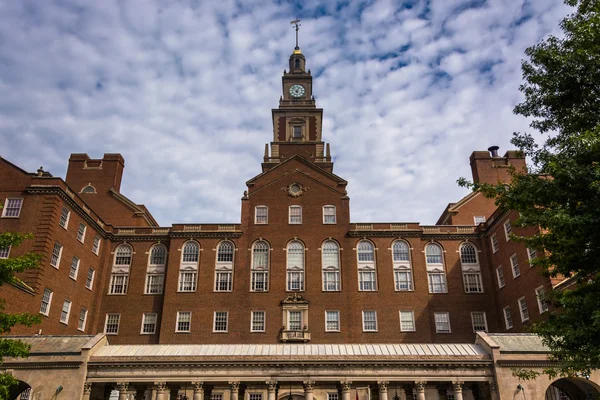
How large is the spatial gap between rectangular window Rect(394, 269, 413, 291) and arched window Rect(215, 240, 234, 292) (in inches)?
611

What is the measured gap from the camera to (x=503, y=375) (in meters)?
27.2

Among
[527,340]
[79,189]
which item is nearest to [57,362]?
[527,340]

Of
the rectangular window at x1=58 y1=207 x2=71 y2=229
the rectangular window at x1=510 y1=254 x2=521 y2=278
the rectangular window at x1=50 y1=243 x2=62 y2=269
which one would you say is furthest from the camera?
A: the rectangular window at x1=510 y1=254 x2=521 y2=278

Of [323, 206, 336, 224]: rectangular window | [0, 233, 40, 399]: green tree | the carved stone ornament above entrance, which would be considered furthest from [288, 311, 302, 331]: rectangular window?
[0, 233, 40, 399]: green tree

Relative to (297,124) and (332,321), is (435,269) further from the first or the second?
(297,124)

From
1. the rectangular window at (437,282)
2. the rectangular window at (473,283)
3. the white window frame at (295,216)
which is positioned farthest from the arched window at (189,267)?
the rectangular window at (473,283)

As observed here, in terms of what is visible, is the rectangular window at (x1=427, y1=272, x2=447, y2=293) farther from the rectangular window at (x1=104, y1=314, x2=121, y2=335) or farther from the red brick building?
the rectangular window at (x1=104, y1=314, x2=121, y2=335)

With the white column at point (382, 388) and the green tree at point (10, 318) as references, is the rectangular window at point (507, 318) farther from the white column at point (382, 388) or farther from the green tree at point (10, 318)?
the green tree at point (10, 318)

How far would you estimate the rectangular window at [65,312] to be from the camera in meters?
39.6

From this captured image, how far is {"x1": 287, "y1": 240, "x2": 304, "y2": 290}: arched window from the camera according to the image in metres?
45.7

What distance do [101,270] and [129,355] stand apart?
20074mm

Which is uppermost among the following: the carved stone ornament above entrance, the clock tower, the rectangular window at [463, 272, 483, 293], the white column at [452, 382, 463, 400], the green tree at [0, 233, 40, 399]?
the clock tower

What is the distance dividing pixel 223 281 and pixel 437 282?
2020 centimetres

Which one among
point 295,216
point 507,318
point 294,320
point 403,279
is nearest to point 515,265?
point 507,318
